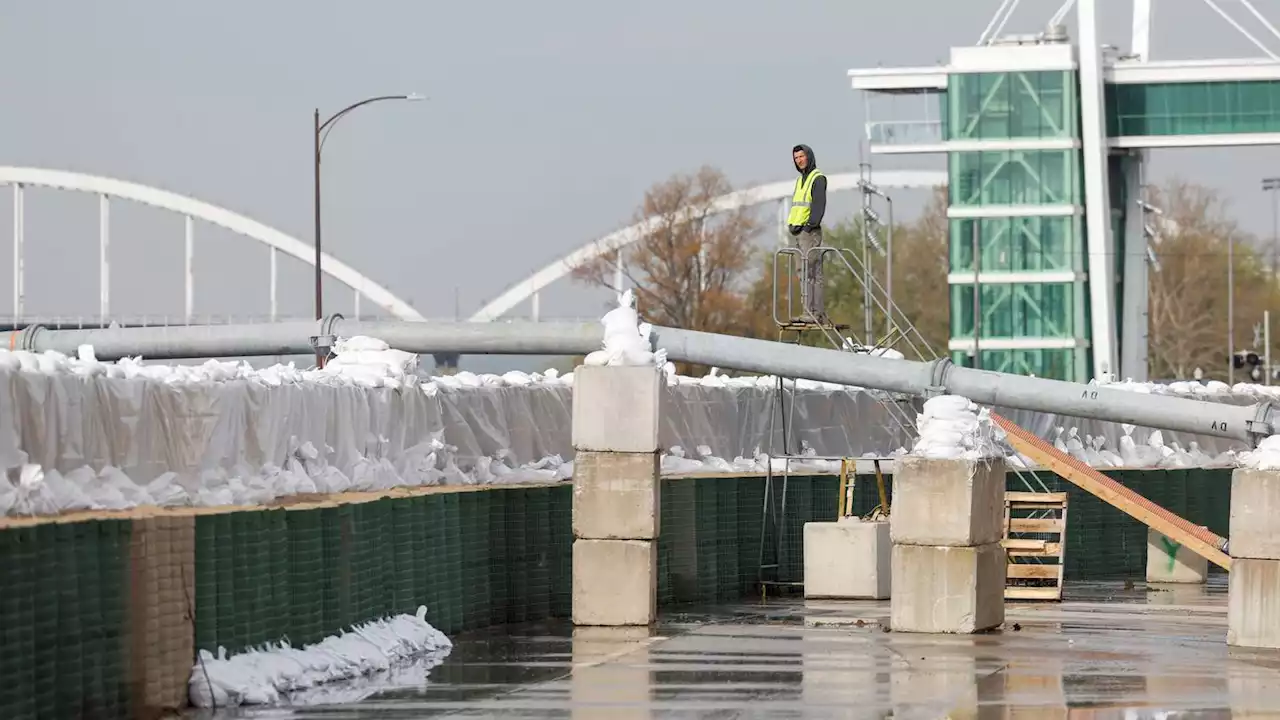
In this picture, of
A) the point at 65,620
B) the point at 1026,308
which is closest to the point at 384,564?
the point at 65,620

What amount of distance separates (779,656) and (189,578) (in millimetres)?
6499

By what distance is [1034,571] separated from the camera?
30.0 m

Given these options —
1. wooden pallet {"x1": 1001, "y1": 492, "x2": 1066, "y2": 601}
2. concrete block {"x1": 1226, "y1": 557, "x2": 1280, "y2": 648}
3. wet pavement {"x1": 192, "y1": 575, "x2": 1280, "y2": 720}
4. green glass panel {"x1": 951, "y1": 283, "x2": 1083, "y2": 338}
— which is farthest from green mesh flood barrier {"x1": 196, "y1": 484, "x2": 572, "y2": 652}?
green glass panel {"x1": 951, "y1": 283, "x2": 1083, "y2": 338}

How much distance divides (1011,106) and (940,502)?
6732 cm

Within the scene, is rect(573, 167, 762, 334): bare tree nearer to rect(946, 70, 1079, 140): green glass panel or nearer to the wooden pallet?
rect(946, 70, 1079, 140): green glass panel

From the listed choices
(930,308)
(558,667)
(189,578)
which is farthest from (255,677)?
(930,308)

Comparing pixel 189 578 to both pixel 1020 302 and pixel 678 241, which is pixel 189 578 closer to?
pixel 1020 302

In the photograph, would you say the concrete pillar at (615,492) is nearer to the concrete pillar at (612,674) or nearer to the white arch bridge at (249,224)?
the concrete pillar at (612,674)

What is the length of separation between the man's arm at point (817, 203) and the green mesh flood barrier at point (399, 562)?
3382mm

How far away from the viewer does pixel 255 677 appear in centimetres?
1723

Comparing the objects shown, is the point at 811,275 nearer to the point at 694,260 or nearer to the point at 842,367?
→ the point at 842,367

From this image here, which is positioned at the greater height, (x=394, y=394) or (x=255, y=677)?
(x=394, y=394)

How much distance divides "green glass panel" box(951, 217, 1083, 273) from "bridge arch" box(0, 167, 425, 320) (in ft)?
232

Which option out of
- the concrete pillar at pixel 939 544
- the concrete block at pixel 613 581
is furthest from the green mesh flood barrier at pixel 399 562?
the concrete pillar at pixel 939 544
